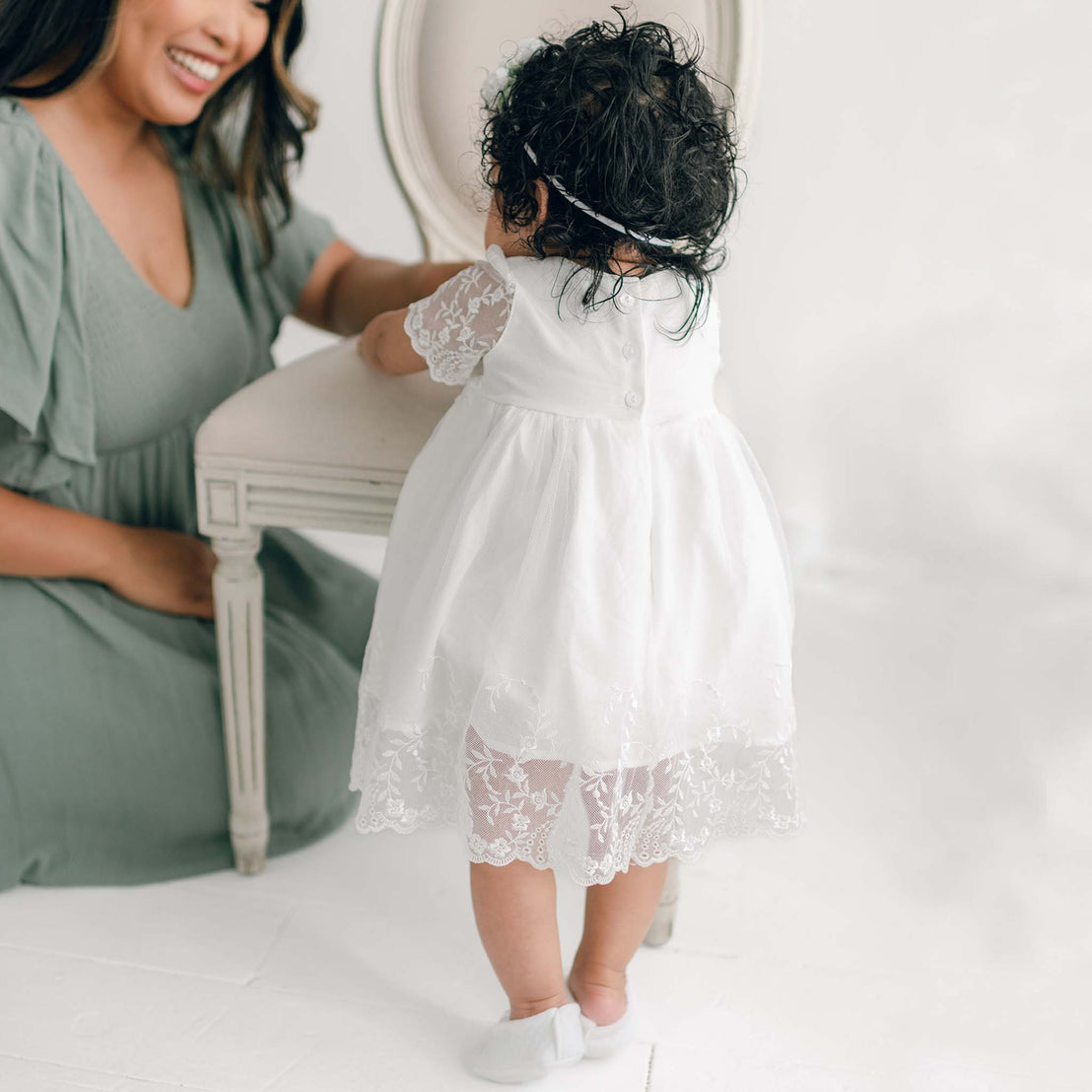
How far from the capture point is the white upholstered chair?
1125 mm

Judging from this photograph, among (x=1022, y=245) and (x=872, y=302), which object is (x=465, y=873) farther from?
(x=1022, y=245)

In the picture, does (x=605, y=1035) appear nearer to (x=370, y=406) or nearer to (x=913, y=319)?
(x=370, y=406)

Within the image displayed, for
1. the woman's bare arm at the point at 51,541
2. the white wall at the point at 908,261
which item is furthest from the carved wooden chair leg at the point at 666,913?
the white wall at the point at 908,261

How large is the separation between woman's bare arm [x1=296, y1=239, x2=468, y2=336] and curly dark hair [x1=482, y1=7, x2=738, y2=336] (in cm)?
43

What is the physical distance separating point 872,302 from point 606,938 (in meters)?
1.64

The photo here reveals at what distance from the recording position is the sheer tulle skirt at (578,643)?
36.2 inches

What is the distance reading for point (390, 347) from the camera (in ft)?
3.52

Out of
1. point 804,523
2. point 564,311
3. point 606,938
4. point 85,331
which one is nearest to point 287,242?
point 85,331

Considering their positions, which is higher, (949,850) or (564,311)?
(564,311)

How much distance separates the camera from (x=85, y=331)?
3.92 feet

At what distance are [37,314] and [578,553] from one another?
0.58 m

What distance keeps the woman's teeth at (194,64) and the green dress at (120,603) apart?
14cm

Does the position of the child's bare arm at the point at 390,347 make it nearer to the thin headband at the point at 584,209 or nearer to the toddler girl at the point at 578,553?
the toddler girl at the point at 578,553

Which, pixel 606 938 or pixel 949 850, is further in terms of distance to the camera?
pixel 949 850
